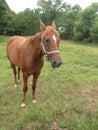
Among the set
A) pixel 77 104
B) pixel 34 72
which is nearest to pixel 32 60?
pixel 34 72

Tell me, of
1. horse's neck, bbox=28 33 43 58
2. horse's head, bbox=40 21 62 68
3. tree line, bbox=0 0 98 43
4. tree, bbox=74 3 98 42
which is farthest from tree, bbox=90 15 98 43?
horse's head, bbox=40 21 62 68

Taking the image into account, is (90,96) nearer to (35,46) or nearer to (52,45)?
(35,46)

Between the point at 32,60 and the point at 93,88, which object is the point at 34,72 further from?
the point at 93,88

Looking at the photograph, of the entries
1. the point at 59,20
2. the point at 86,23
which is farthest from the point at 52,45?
the point at 59,20

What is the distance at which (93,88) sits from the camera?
209 inches

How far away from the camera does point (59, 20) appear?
1091 inches

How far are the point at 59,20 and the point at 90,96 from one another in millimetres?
23804

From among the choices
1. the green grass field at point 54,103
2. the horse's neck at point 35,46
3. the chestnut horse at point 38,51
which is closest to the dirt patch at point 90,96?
the green grass field at point 54,103

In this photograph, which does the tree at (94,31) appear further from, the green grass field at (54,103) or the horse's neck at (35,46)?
the horse's neck at (35,46)

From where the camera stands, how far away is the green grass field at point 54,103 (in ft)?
11.8

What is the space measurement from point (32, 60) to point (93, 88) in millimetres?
2048

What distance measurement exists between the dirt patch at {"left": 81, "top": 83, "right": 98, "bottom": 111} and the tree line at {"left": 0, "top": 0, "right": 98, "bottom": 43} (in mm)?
15152

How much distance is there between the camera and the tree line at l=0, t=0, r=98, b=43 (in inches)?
853

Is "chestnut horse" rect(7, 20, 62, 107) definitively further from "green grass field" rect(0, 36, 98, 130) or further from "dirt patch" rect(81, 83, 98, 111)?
"dirt patch" rect(81, 83, 98, 111)
